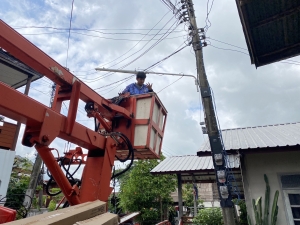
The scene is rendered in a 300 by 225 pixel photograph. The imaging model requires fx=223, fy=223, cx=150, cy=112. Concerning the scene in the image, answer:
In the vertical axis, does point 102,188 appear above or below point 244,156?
below

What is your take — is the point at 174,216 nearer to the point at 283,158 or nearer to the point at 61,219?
the point at 283,158

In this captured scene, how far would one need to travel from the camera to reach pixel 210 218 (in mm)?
8914

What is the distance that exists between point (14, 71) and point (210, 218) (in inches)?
387

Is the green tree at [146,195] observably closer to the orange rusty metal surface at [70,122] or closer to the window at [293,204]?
the window at [293,204]

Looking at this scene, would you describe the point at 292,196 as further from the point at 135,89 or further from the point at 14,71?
the point at 14,71

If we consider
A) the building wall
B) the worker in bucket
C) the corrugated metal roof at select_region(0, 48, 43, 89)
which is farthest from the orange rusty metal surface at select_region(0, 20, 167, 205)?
the corrugated metal roof at select_region(0, 48, 43, 89)

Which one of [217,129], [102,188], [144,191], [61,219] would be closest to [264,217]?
[217,129]

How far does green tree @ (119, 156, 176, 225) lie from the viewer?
12.5 metres

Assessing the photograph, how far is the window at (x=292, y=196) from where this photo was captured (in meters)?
5.32

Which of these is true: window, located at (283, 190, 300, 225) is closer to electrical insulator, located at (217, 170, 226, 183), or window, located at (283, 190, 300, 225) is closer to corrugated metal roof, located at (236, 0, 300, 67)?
electrical insulator, located at (217, 170, 226, 183)

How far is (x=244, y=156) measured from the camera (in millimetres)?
5980

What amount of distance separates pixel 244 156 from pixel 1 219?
5495 millimetres

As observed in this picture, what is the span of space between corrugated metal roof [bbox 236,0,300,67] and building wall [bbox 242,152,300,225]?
8.92ft

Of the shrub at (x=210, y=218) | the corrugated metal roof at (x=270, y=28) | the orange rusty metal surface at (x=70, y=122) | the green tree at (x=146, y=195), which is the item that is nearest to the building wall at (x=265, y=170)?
the corrugated metal roof at (x=270, y=28)
